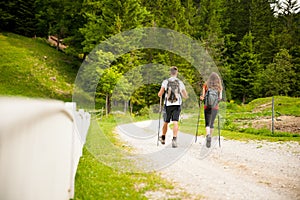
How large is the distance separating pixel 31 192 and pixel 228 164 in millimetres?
6144

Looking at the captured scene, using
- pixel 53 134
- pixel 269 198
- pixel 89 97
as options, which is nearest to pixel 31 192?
pixel 53 134

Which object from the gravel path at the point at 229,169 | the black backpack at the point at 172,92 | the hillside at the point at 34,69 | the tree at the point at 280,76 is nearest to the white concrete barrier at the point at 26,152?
the gravel path at the point at 229,169

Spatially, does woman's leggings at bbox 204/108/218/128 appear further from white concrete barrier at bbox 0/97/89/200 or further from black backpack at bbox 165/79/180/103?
white concrete barrier at bbox 0/97/89/200

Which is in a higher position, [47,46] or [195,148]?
[47,46]

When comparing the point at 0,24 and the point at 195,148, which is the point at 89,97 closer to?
the point at 0,24

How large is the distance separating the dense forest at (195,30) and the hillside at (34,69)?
285cm

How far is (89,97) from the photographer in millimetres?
32562

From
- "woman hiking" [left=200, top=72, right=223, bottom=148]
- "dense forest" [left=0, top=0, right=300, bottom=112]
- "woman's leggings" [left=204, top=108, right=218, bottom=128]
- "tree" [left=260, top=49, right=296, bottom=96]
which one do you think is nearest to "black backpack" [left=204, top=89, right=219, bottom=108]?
"woman hiking" [left=200, top=72, right=223, bottom=148]

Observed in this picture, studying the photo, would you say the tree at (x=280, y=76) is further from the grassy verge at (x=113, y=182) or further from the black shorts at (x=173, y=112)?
the grassy verge at (x=113, y=182)

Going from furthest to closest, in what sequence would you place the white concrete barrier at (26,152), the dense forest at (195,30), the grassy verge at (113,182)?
1. the dense forest at (195,30)
2. the grassy verge at (113,182)
3. the white concrete barrier at (26,152)

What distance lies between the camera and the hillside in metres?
33.3

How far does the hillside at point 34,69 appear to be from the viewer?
33.3 meters

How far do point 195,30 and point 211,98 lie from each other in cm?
4242

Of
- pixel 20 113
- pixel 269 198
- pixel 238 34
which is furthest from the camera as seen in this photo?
pixel 238 34
